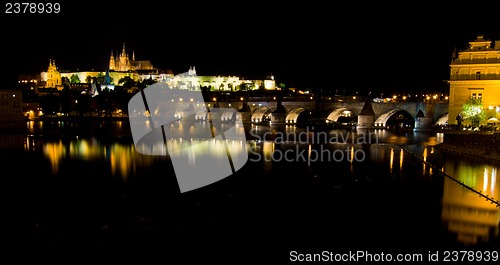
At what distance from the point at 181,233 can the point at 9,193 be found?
5650mm

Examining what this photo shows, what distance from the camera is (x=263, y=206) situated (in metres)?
10.0

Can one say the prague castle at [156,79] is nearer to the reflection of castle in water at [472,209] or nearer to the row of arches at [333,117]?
the row of arches at [333,117]

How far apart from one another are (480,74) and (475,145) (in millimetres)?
7198

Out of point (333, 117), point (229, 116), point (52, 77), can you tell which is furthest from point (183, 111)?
point (52, 77)

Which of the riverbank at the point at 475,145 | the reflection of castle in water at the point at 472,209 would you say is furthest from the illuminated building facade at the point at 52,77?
the reflection of castle in water at the point at 472,209

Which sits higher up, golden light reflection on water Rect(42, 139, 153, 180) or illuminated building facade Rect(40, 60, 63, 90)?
illuminated building facade Rect(40, 60, 63, 90)

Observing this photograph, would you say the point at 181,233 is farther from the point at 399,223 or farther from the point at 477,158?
the point at 477,158

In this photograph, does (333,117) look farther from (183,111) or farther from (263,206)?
(263,206)

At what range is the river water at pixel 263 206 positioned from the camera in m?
7.77

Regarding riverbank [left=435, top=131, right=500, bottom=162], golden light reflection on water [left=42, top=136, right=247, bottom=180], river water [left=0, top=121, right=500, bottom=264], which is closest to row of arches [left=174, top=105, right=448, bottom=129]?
riverbank [left=435, top=131, right=500, bottom=162]

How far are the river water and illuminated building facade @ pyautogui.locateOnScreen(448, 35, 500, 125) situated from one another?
7.31 m

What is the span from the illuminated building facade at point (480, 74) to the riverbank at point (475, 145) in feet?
15.9

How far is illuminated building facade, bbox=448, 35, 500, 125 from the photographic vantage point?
22219 mm

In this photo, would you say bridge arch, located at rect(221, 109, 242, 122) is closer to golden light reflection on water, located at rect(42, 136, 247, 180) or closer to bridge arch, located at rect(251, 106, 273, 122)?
bridge arch, located at rect(251, 106, 273, 122)
